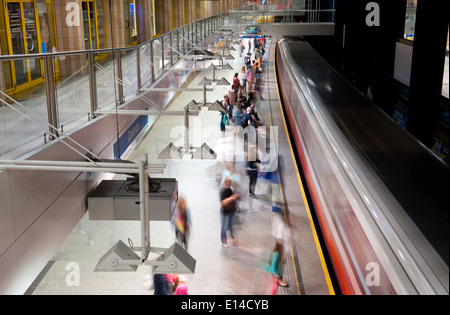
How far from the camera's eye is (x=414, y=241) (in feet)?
10.1

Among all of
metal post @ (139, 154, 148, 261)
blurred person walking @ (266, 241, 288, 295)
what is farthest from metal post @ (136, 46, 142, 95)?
metal post @ (139, 154, 148, 261)

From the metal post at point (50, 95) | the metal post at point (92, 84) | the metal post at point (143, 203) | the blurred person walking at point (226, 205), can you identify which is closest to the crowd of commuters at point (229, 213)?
the blurred person walking at point (226, 205)

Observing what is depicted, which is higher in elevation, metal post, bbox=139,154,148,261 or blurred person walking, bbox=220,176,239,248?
metal post, bbox=139,154,148,261

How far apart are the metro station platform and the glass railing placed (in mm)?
1535

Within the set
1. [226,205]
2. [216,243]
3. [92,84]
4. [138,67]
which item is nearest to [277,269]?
[226,205]

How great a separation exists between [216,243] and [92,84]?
14.1ft

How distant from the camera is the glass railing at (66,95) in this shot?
5789mm

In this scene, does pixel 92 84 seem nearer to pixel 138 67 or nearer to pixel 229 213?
pixel 138 67

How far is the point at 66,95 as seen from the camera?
7301 mm

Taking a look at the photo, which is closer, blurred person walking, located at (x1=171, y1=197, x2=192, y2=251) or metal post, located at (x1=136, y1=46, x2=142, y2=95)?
blurred person walking, located at (x1=171, y1=197, x2=192, y2=251)

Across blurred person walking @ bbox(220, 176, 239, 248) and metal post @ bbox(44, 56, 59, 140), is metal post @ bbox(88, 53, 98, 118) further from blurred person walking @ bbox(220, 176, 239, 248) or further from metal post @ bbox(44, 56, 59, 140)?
blurred person walking @ bbox(220, 176, 239, 248)

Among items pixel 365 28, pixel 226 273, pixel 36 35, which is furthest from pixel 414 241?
pixel 36 35

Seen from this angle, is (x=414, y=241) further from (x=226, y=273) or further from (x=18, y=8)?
(x=18, y=8)

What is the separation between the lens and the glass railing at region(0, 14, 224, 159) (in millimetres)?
5789
